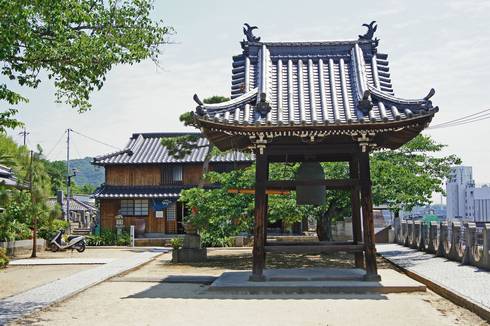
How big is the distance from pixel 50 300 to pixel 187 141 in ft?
72.1

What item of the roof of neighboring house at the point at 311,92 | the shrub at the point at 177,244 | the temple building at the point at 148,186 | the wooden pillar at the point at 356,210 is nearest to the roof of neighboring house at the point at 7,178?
the shrub at the point at 177,244

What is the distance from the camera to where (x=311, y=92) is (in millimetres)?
14555

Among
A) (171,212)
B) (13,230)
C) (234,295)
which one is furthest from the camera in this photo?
(171,212)

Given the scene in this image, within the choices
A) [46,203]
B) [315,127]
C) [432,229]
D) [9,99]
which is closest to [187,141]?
[46,203]

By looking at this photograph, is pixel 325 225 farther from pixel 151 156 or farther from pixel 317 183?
pixel 151 156

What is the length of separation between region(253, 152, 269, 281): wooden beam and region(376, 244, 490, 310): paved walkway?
161 inches

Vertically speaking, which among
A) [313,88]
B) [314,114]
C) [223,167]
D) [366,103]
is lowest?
[314,114]

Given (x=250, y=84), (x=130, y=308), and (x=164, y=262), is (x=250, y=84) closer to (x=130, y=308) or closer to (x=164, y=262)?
(x=130, y=308)

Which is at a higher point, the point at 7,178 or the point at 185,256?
the point at 7,178

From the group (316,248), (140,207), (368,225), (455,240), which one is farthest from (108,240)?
(368,225)

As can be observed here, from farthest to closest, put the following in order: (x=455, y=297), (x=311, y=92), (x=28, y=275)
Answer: (x=28, y=275), (x=311, y=92), (x=455, y=297)

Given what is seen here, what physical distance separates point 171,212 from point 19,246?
1619 centimetres

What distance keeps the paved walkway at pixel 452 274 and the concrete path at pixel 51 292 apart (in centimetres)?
825

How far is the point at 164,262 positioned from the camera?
2148 centimetres
